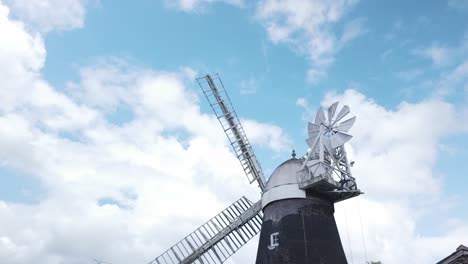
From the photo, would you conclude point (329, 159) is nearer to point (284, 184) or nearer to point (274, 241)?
point (284, 184)

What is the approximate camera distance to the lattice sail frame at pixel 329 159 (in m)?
19.2

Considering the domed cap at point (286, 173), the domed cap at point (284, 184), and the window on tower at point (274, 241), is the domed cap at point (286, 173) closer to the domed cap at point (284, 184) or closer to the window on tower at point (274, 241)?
the domed cap at point (284, 184)

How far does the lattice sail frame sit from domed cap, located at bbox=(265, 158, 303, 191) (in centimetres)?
37

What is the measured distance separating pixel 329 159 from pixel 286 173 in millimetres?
2176

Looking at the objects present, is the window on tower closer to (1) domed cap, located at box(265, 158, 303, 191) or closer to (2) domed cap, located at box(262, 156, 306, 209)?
(2) domed cap, located at box(262, 156, 306, 209)

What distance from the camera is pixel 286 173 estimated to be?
20172 mm

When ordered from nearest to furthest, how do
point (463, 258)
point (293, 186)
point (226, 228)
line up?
1. point (463, 258)
2. point (293, 186)
3. point (226, 228)

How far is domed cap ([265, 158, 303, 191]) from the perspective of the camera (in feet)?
65.3

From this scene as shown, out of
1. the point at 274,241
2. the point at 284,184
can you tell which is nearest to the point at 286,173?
the point at 284,184

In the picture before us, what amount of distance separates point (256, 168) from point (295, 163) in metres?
5.34

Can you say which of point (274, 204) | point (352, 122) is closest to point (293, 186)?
point (274, 204)

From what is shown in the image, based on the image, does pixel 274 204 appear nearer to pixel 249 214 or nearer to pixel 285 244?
pixel 285 244

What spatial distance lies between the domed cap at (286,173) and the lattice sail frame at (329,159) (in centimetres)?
→ 37

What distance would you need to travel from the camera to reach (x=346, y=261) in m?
18.5
